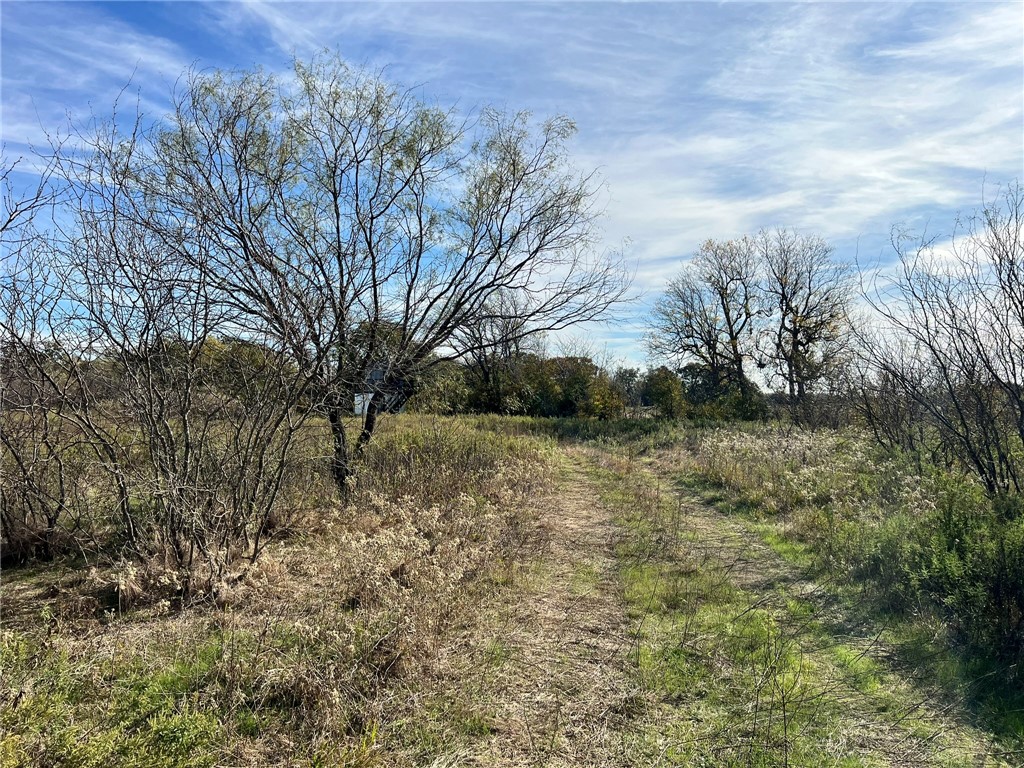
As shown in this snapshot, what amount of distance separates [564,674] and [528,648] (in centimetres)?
45

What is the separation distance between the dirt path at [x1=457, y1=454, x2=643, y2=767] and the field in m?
0.02

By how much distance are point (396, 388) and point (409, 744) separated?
21.2 feet

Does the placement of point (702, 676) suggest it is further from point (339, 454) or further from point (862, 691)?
point (339, 454)

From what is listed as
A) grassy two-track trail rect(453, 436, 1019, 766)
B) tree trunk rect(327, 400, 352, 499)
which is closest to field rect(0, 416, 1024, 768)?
grassy two-track trail rect(453, 436, 1019, 766)

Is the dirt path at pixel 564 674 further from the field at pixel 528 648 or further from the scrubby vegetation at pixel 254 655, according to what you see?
the scrubby vegetation at pixel 254 655

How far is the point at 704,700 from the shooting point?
367 centimetres

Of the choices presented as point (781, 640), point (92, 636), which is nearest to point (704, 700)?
point (781, 640)

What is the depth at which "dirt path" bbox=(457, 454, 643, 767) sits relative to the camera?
3.21 metres

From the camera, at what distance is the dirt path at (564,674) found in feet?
10.5

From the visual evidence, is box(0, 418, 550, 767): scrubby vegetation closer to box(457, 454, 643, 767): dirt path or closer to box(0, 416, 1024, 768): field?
box(0, 416, 1024, 768): field

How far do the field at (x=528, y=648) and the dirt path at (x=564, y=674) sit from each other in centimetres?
2

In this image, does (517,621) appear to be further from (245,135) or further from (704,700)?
(245,135)

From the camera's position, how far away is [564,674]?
158 inches

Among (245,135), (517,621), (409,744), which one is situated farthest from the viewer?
(245,135)
